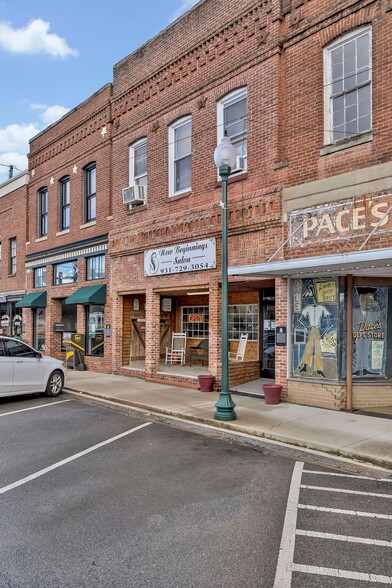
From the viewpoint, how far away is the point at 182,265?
1292cm

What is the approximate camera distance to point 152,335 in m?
14.1

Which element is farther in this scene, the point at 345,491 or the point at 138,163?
the point at 138,163

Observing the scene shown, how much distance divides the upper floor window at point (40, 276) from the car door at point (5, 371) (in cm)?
1022

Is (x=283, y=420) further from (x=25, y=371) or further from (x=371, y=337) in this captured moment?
(x=25, y=371)

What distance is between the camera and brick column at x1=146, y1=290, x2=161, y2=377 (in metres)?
14.1

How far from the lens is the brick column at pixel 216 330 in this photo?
39.3 ft

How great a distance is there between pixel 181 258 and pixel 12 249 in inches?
547

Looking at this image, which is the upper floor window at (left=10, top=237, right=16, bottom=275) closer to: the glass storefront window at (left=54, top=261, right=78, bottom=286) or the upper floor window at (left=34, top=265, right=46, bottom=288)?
the upper floor window at (left=34, top=265, right=46, bottom=288)

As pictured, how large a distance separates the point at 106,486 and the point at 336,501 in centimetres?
262

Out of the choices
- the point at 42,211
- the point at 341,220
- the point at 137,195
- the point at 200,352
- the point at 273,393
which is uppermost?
the point at 42,211

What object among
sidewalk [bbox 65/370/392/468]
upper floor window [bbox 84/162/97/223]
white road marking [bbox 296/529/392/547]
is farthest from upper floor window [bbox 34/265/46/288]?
white road marking [bbox 296/529/392/547]

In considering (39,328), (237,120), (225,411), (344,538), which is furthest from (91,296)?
(344,538)

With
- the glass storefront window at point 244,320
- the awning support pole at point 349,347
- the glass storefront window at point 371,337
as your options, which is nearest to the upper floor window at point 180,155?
the glass storefront window at point 244,320

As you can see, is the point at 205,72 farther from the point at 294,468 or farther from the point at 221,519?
the point at 221,519
